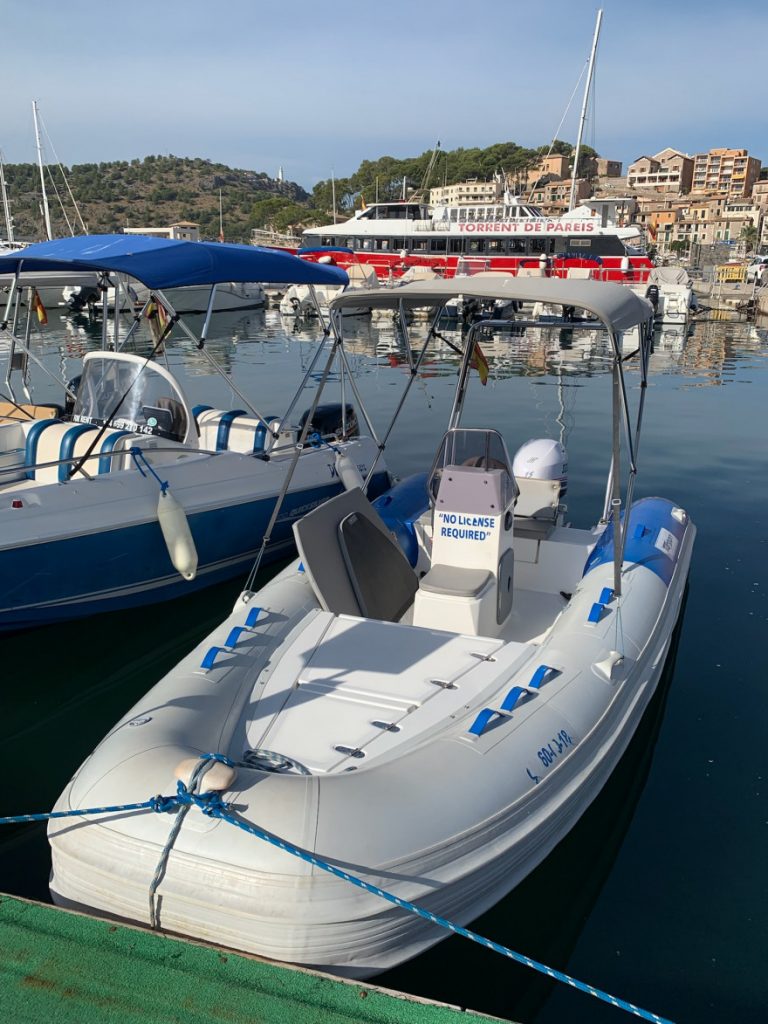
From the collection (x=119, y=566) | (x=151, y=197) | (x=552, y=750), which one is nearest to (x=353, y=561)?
(x=552, y=750)

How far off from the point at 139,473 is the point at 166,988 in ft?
15.1

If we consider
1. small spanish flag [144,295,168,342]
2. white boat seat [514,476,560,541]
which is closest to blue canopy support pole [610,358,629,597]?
white boat seat [514,476,560,541]

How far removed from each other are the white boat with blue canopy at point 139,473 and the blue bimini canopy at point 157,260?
0.05 ft

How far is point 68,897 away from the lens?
2988mm

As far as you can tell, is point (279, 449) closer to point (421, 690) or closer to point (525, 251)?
point (421, 690)

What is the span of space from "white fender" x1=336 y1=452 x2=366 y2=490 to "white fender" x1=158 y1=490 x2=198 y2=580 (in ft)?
7.80

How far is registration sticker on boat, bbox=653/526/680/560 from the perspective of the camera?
5.63m

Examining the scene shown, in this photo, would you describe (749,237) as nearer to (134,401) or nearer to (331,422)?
(331,422)

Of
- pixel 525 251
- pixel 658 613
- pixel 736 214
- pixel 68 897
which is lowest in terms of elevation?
pixel 68 897

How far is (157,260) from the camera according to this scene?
614 centimetres

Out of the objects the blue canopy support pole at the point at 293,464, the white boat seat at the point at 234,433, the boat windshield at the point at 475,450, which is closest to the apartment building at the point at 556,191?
the white boat seat at the point at 234,433

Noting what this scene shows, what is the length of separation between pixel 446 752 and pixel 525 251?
3825cm

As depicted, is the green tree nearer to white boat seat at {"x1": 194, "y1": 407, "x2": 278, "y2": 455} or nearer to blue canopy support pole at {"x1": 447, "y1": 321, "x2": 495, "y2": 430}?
white boat seat at {"x1": 194, "y1": 407, "x2": 278, "y2": 455}

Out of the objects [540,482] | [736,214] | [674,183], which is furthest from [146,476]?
[674,183]
